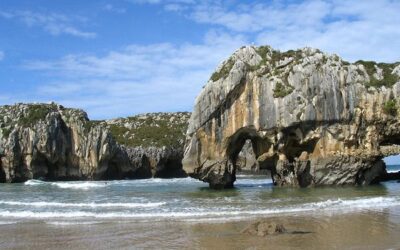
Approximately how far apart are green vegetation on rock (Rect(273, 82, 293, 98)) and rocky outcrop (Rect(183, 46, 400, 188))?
0.08 metres

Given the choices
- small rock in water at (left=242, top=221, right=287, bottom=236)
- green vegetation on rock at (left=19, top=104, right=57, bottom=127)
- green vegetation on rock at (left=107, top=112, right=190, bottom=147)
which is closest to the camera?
small rock in water at (left=242, top=221, right=287, bottom=236)

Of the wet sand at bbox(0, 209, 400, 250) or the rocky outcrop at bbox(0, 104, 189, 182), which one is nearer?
the wet sand at bbox(0, 209, 400, 250)

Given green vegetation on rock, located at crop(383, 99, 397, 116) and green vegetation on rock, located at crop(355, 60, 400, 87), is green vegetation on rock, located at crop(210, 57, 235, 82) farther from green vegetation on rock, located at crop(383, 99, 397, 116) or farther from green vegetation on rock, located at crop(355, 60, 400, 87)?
green vegetation on rock, located at crop(383, 99, 397, 116)

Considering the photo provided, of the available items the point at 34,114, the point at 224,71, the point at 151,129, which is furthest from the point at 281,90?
the point at 151,129

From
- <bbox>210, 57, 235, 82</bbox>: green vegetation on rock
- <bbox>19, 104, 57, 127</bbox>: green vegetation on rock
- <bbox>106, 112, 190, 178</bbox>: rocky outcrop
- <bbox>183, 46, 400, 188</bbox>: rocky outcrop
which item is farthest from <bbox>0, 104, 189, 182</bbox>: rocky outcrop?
<bbox>210, 57, 235, 82</bbox>: green vegetation on rock

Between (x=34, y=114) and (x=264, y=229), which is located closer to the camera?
(x=264, y=229)

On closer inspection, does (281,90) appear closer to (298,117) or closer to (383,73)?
(298,117)

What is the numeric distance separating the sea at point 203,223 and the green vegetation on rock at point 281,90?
1012 cm

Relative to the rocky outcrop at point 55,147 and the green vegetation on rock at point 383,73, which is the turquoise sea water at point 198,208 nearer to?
the green vegetation on rock at point 383,73

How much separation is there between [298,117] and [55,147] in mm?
42202

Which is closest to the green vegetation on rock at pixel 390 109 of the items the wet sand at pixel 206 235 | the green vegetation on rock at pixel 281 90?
the green vegetation on rock at pixel 281 90

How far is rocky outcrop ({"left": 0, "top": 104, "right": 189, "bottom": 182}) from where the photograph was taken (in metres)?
66.3

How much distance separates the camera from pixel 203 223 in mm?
19281

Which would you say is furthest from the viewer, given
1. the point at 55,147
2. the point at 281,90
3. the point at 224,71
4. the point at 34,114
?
the point at 34,114
